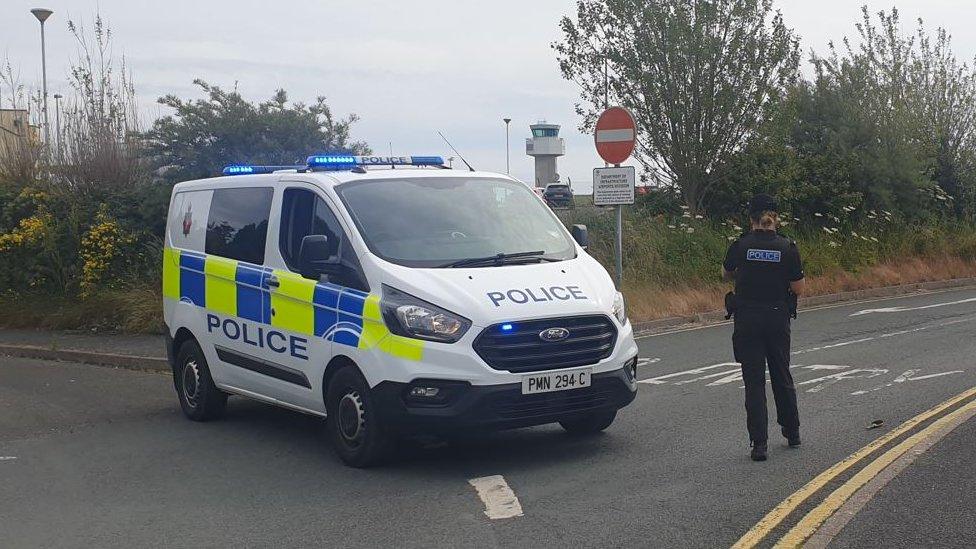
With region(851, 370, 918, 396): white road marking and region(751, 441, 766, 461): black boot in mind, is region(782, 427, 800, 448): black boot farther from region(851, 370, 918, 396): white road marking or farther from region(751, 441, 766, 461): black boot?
region(851, 370, 918, 396): white road marking

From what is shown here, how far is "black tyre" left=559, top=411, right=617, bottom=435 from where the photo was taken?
8523 mm

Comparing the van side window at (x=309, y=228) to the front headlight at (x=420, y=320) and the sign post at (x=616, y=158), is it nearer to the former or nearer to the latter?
the front headlight at (x=420, y=320)

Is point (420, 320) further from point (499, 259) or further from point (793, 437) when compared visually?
point (793, 437)

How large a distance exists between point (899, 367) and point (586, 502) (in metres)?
6.16

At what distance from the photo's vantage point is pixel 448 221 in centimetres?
830

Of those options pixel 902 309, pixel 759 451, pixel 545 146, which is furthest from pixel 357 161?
pixel 545 146

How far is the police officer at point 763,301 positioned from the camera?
25.6 feet

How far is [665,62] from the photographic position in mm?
20844

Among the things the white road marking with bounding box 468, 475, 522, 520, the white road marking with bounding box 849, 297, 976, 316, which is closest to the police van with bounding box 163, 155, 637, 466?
the white road marking with bounding box 468, 475, 522, 520

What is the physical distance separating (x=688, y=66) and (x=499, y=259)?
1380 cm

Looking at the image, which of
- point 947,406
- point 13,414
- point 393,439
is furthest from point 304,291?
point 947,406

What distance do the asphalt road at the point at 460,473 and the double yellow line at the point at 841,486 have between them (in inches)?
3.9

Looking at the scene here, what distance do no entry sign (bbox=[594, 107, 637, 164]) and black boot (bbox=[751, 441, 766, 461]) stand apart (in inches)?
348

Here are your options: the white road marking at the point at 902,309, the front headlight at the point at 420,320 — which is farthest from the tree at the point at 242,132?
the front headlight at the point at 420,320
